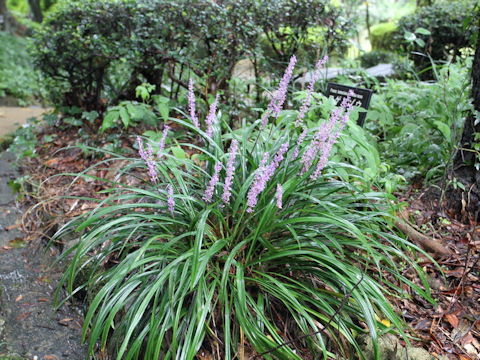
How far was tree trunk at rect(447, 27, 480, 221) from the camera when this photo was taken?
7.85ft

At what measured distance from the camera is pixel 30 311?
2088 millimetres

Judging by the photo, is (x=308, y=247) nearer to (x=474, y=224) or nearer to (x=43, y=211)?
(x=474, y=224)

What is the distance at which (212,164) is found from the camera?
2.03 m

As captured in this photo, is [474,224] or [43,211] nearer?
→ [474,224]

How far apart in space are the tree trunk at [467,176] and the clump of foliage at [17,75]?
6.10 m

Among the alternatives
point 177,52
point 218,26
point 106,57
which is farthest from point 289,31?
point 106,57

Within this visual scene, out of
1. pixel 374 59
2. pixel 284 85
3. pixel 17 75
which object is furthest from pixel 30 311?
pixel 374 59

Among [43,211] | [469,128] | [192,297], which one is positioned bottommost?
[43,211]

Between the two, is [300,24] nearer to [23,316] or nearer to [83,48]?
[83,48]

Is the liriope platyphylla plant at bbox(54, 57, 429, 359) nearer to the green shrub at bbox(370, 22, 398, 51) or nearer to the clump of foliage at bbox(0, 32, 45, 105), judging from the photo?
the clump of foliage at bbox(0, 32, 45, 105)

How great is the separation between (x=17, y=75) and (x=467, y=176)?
9631 mm

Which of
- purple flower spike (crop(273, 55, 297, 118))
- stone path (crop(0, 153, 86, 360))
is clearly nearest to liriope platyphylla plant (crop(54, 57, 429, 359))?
purple flower spike (crop(273, 55, 297, 118))

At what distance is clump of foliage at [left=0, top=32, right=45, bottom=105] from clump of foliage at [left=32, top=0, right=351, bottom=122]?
2.70m

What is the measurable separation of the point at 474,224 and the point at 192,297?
197 cm
